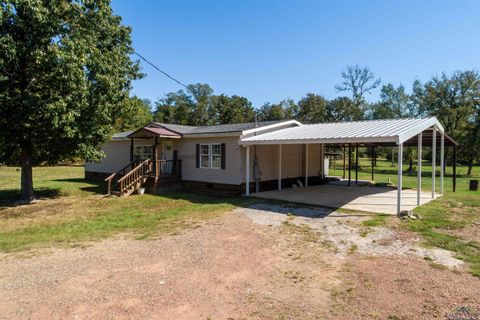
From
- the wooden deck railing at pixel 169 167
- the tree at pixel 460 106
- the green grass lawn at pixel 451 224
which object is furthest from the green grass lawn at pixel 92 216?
the tree at pixel 460 106

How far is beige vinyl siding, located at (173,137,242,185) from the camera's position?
45.7ft

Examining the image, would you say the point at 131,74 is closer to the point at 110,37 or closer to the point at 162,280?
the point at 110,37

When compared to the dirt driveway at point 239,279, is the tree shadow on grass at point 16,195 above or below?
above

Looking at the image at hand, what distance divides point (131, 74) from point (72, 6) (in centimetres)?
467

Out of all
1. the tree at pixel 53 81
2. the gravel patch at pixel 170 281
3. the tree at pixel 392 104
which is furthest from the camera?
the tree at pixel 392 104

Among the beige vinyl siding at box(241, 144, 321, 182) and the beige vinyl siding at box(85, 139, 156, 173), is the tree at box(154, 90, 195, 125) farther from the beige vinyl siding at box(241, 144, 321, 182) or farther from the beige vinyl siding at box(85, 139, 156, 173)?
the beige vinyl siding at box(241, 144, 321, 182)

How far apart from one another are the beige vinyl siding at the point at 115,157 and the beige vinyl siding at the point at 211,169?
497 cm

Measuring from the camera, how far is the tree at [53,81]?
10422 millimetres

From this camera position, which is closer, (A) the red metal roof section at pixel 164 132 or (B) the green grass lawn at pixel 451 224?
(B) the green grass lawn at pixel 451 224

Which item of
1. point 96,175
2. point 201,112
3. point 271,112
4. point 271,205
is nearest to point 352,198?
point 271,205

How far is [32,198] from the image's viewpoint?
1297cm

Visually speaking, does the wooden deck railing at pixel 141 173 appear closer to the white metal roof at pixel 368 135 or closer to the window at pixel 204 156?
the window at pixel 204 156

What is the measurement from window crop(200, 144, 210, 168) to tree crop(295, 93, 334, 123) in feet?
107

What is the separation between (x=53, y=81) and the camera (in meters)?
10.8
